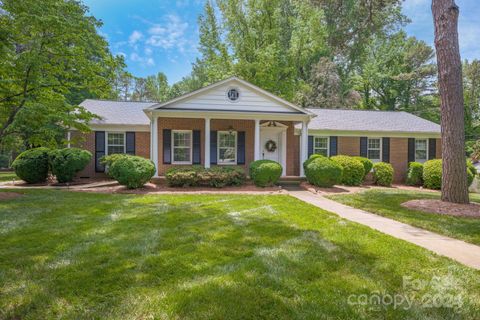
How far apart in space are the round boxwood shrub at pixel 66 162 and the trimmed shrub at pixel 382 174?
13365 millimetres

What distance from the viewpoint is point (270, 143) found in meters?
14.8

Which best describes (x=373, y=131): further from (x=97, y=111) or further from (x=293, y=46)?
(x=97, y=111)

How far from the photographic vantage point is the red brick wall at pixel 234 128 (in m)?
13.6

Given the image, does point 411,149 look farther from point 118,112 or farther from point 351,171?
point 118,112

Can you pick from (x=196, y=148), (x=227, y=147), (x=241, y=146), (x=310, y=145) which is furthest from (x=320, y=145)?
(x=196, y=148)

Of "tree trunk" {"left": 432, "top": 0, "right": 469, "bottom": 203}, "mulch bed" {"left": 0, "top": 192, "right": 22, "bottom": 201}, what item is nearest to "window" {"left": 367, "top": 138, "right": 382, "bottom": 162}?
"tree trunk" {"left": 432, "top": 0, "right": 469, "bottom": 203}

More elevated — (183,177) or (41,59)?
(41,59)

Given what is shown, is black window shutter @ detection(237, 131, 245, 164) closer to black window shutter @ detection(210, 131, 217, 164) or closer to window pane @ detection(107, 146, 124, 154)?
black window shutter @ detection(210, 131, 217, 164)

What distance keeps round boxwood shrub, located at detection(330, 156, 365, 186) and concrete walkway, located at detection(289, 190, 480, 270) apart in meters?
5.68

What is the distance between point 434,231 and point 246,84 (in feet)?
31.8

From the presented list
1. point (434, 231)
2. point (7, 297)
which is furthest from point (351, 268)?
point (7, 297)

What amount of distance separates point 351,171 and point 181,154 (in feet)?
26.3

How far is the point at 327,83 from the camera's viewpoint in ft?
85.0

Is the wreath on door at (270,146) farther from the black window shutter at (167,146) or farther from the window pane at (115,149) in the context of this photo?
the window pane at (115,149)
